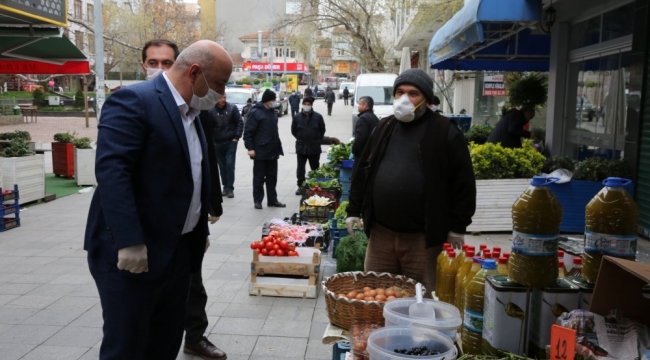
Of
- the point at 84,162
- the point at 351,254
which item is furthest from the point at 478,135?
the point at 84,162

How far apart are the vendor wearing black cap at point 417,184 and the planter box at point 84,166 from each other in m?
10.5

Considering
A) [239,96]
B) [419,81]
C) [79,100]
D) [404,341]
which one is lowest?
[404,341]

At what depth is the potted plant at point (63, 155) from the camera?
44.9 feet

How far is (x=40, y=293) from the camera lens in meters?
5.91

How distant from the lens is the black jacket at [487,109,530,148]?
30.8ft

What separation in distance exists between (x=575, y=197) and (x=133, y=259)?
6.94 meters

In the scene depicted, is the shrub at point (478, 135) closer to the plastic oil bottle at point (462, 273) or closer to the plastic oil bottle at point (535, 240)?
the plastic oil bottle at point (462, 273)

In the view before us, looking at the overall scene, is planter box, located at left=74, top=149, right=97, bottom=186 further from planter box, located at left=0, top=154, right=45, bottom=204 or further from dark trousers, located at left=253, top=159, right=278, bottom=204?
dark trousers, located at left=253, top=159, right=278, bottom=204

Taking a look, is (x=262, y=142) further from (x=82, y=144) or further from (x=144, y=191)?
(x=144, y=191)

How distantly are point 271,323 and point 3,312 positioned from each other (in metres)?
2.52

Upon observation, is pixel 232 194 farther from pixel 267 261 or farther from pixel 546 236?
pixel 546 236

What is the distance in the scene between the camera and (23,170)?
33.7ft

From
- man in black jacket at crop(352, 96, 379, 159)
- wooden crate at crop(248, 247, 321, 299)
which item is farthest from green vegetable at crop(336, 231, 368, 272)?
man in black jacket at crop(352, 96, 379, 159)

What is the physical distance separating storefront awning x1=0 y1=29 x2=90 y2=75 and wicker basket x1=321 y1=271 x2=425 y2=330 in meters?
8.83
